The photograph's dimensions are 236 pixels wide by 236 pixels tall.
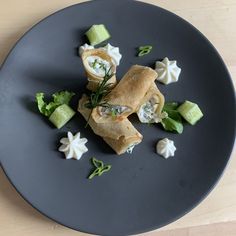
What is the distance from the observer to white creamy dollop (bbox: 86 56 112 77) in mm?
1244

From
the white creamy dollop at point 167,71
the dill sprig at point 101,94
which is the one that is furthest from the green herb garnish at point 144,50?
the dill sprig at point 101,94

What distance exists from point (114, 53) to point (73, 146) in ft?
0.96

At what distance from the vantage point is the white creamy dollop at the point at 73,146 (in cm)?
120

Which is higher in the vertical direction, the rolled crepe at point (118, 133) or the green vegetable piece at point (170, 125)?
the rolled crepe at point (118, 133)

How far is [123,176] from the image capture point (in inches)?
47.8

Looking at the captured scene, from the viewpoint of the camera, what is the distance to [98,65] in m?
1.26

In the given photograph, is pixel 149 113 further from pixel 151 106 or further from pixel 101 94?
pixel 101 94

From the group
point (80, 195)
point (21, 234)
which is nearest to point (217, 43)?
point (80, 195)

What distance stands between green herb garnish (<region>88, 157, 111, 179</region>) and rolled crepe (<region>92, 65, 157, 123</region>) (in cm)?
10

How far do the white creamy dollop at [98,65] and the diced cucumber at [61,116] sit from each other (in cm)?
12

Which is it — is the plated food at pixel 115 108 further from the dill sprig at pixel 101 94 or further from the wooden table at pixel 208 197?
the wooden table at pixel 208 197

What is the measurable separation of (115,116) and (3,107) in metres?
0.28

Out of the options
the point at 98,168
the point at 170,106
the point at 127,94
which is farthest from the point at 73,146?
the point at 170,106

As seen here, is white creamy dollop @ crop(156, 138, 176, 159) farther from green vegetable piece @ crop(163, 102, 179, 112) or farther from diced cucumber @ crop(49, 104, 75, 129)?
diced cucumber @ crop(49, 104, 75, 129)
